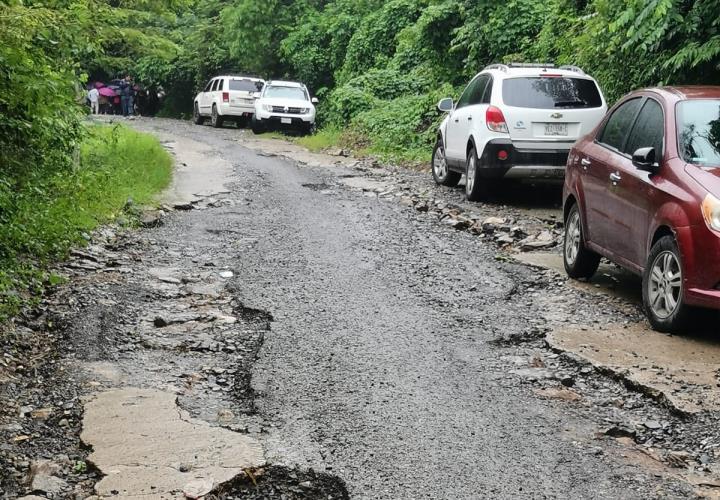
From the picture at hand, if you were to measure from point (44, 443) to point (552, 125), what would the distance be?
935 cm

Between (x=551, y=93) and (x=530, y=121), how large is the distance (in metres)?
0.56

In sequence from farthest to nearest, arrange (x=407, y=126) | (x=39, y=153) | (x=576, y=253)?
(x=407, y=126) < (x=39, y=153) < (x=576, y=253)

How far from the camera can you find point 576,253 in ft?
29.6

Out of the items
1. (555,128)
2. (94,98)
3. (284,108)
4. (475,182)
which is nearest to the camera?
(555,128)

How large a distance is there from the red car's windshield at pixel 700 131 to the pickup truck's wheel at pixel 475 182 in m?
5.81

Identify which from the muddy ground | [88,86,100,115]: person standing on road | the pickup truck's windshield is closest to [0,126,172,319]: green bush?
the muddy ground

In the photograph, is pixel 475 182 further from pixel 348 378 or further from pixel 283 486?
pixel 283 486

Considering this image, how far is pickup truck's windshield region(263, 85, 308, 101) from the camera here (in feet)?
99.5

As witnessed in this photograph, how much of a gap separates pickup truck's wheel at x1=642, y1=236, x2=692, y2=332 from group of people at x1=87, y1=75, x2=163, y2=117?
36.1 m

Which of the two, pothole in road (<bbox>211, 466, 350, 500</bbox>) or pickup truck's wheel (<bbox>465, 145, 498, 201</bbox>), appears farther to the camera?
pickup truck's wheel (<bbox>465, 145, 498, 201</bbox>)

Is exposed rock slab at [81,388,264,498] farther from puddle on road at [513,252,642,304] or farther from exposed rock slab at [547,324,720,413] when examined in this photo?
puddle on road at [513,252,642,304]

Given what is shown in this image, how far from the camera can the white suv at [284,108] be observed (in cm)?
3008

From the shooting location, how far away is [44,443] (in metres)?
5.03

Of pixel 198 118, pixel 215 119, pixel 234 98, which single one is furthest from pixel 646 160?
pixel 198 118
